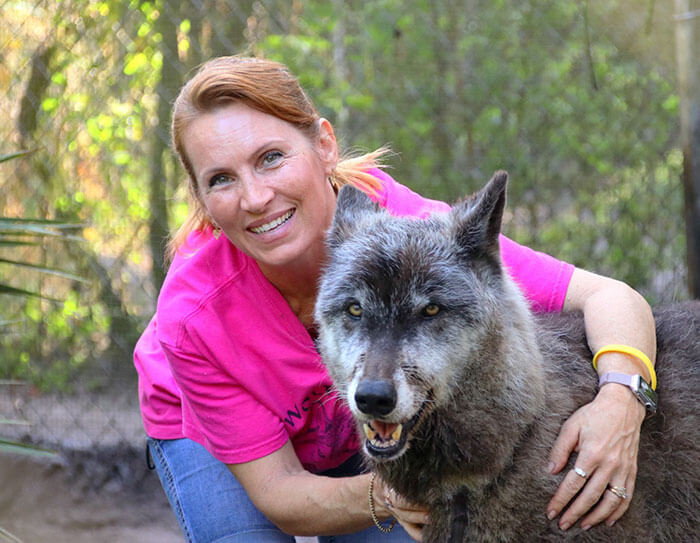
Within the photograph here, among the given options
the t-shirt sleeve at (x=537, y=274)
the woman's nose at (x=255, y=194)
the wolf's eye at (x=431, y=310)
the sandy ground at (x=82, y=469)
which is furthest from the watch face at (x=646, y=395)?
the sandy ground at (x=82, y=469)

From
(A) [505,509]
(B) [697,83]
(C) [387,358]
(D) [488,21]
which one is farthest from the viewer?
(D) [488,21]

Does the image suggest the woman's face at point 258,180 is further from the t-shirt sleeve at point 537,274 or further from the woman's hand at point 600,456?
the woman's hand at point 600,456

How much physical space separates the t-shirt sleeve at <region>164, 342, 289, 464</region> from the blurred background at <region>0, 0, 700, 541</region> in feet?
7.37

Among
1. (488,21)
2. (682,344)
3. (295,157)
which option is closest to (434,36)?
(488,21)

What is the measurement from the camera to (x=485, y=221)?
94.1 inches

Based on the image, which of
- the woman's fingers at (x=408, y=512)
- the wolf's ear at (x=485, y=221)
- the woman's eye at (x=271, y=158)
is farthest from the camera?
the woman's eye at (x=271, y=158)

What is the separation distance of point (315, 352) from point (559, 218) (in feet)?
8.68

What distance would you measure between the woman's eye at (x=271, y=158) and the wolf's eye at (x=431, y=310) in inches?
33.1

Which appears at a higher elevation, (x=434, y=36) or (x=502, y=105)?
(x=434, y=36)

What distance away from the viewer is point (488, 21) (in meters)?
4.85

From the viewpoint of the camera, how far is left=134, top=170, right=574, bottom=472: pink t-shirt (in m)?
2.85

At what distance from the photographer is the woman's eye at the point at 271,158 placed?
278 cm

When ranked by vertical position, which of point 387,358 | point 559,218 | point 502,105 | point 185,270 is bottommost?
point 559,218

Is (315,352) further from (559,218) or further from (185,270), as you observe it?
(559,218)
